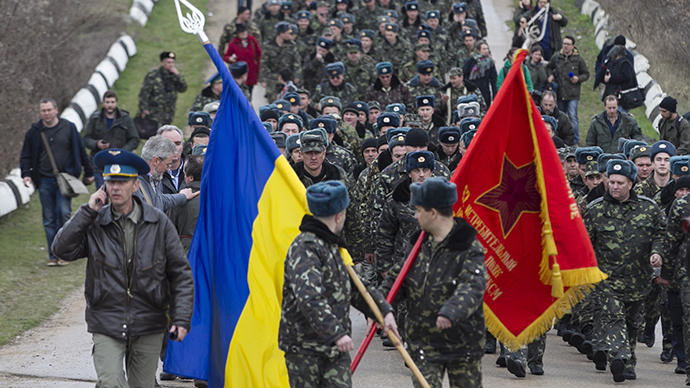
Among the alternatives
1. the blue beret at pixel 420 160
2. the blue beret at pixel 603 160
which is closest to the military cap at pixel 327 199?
the blue beret at pixel 420 160

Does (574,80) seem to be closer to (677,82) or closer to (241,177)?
(677,82)

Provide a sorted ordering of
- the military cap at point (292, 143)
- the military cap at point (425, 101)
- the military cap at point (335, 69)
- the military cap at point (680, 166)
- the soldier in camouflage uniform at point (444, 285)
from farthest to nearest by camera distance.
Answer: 1. the military cap at point (335, 69)
2. the military cap at point (425, 101)
3. the military cap at point (292, 143)
4. the military cap at point (680, 166)
5. the soldier in camouflage uniform at point (444, 285)

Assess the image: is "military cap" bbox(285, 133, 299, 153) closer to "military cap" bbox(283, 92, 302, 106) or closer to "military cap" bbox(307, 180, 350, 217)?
"military cap" bbox(283, 92, 302, 106)

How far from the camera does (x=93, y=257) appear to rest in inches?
270

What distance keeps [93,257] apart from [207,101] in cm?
1107

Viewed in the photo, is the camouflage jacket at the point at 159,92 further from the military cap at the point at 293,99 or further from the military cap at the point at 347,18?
the military cap at the point at 347,18

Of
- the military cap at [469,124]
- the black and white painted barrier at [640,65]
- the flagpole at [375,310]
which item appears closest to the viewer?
the flagpole at [375,310]

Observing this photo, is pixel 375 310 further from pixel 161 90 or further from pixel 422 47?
pixel 422 47

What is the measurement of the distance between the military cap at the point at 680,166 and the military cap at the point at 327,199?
580cm

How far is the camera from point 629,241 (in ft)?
31.9

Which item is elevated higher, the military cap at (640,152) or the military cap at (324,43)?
the military cap at (324,43)

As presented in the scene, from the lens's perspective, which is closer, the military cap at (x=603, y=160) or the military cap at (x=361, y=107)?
the military cap at (x=603, y=160)

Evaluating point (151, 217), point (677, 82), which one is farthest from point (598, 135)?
point (151, 217)

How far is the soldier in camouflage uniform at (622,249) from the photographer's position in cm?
967
